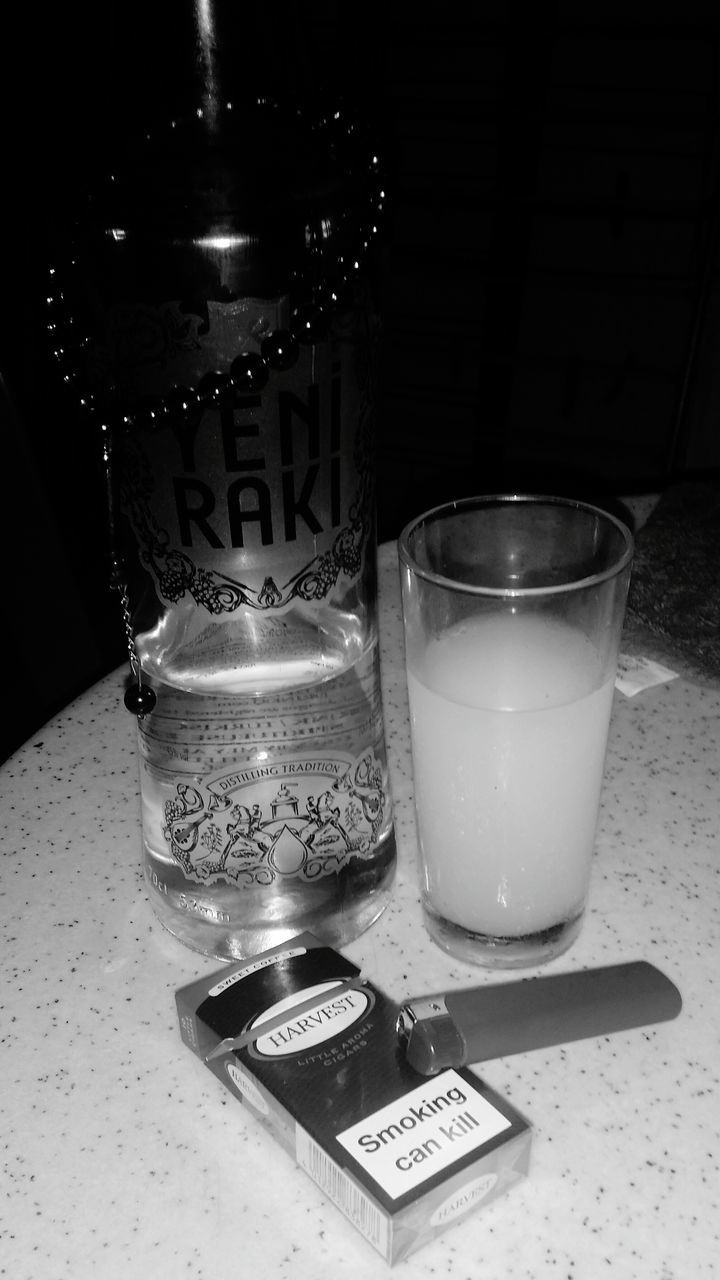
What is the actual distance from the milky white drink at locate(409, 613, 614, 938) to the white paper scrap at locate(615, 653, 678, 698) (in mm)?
215

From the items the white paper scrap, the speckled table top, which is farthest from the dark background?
the speckled table top

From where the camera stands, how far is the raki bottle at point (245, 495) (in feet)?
1.34

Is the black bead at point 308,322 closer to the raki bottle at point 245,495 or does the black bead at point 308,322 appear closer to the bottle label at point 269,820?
the raki bottle at point 245,495

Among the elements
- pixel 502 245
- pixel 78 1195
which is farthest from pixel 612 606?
pixel 502 245

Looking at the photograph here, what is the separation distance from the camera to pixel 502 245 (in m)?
1.63

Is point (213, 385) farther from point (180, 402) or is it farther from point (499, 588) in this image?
point (499, 588)

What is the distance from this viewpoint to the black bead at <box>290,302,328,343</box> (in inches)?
16.4

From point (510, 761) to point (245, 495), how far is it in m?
0.15

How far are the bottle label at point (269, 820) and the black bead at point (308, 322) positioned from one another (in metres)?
0.18

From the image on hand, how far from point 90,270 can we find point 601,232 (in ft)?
4.65

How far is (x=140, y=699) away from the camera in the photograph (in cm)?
47

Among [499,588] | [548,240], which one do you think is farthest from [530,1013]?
[548,240]

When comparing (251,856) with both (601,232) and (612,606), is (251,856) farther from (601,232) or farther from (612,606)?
(601,232)

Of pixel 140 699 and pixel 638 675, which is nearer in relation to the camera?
pixel 140 699
